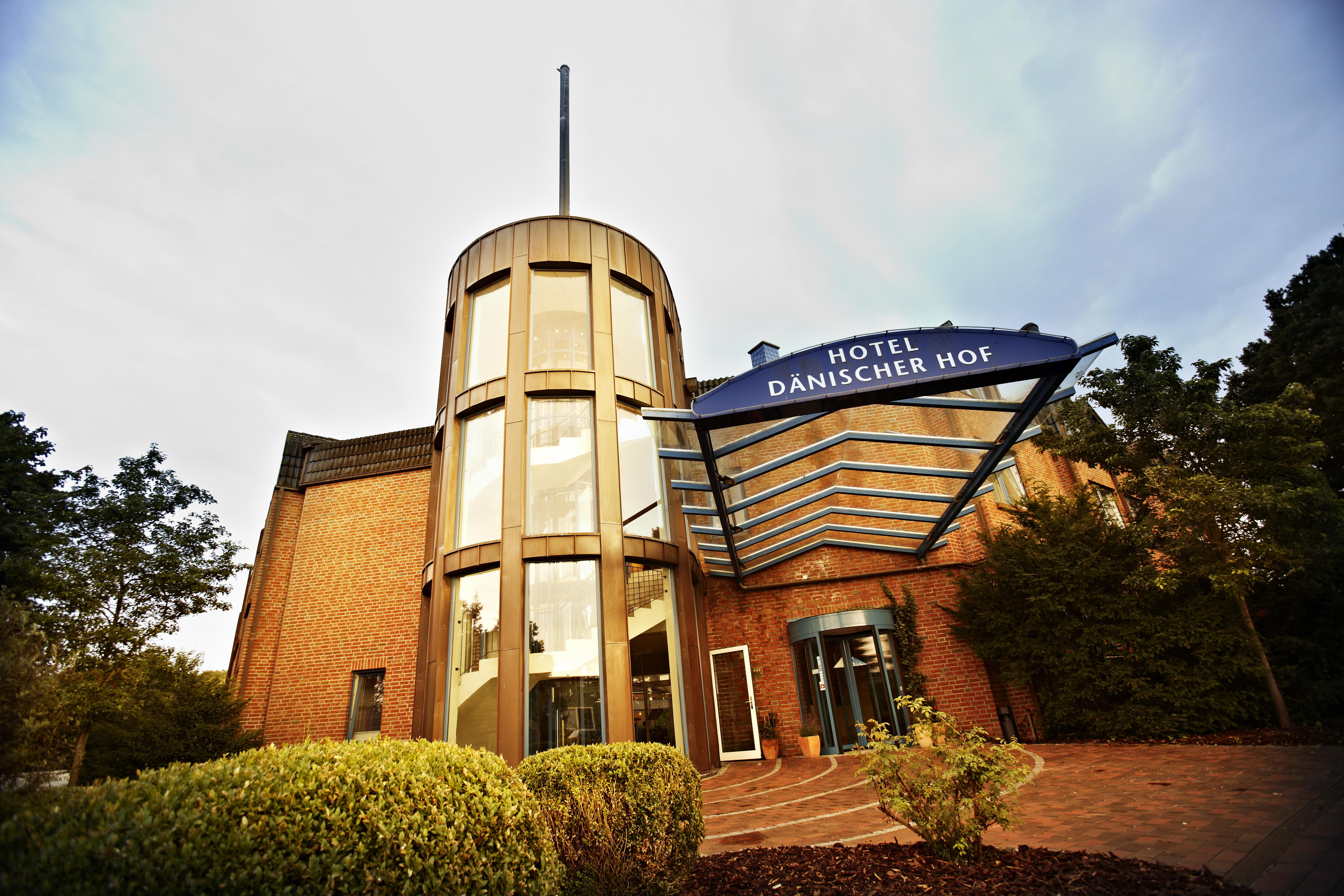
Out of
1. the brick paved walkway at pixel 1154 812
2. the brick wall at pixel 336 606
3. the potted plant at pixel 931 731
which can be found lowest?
the brick paved walkway at pixel 1154 812

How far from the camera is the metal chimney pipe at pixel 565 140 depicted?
41.6 feet

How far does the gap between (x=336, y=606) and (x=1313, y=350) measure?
24.4 m

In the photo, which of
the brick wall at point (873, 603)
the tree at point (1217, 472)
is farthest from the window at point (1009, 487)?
the tree at point (1217, 472)

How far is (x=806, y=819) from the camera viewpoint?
5.93m

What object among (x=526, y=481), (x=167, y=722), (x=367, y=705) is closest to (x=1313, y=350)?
(x=526, y=481)

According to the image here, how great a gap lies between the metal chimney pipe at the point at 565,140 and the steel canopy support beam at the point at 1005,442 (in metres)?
8.91

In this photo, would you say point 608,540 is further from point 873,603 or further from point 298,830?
point 298,830

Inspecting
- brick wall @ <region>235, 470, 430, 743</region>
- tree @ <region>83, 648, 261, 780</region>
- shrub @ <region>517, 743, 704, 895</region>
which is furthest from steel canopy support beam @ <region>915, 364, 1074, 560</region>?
tree @ <region>83, 648, 261, 780</region>

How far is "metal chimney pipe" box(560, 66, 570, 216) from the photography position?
41.6 ft

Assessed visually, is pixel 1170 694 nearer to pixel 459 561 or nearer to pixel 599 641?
pixel 599 641

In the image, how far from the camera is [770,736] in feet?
39.5

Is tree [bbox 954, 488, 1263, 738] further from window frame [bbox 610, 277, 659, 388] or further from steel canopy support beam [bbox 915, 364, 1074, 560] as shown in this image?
window frame [bbox 610, 277, 659, 388]

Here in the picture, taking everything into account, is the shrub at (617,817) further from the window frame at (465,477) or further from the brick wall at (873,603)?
the brick wall at (873,603)

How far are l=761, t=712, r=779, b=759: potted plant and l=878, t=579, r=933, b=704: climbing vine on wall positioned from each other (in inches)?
108
